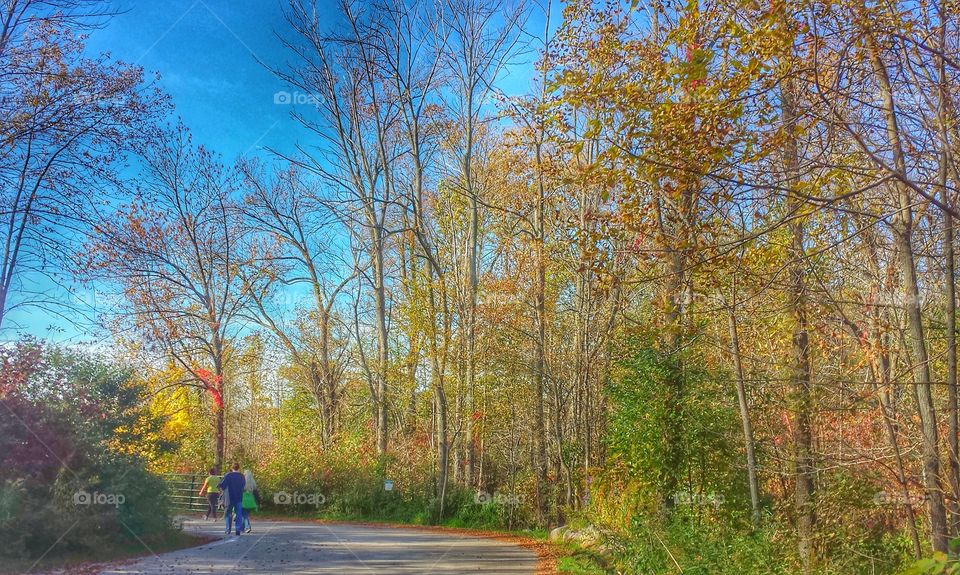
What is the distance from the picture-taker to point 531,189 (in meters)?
19.4

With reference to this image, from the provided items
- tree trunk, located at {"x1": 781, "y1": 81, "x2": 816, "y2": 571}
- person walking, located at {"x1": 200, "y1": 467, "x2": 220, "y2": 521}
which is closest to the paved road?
person walking, located at {"x1": 200, "y1": 467, "x2": 220, "y2": 521}

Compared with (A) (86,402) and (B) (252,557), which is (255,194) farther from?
(B) (252,557)

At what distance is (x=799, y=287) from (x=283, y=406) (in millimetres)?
35320

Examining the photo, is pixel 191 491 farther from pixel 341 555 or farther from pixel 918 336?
pixel 918 336

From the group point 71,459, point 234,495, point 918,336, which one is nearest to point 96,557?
point 71,459

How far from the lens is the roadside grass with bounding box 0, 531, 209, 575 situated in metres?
10.2

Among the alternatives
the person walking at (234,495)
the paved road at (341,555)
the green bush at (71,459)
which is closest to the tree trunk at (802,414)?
the paved road at (341,555)

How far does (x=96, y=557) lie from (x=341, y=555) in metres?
3.99

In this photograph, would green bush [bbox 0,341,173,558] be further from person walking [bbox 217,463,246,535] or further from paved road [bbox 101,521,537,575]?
person walking [bbox 217,463,246,535]

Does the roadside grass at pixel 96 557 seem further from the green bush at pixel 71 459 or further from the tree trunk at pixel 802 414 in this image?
the tree trunk at pixel 802 414

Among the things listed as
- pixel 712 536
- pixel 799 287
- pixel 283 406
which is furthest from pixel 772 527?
pixel 283 406

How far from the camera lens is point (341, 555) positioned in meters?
12.8

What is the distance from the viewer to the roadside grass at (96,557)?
10.2 meters

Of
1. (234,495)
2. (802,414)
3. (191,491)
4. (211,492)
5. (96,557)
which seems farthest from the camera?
(191,491)
